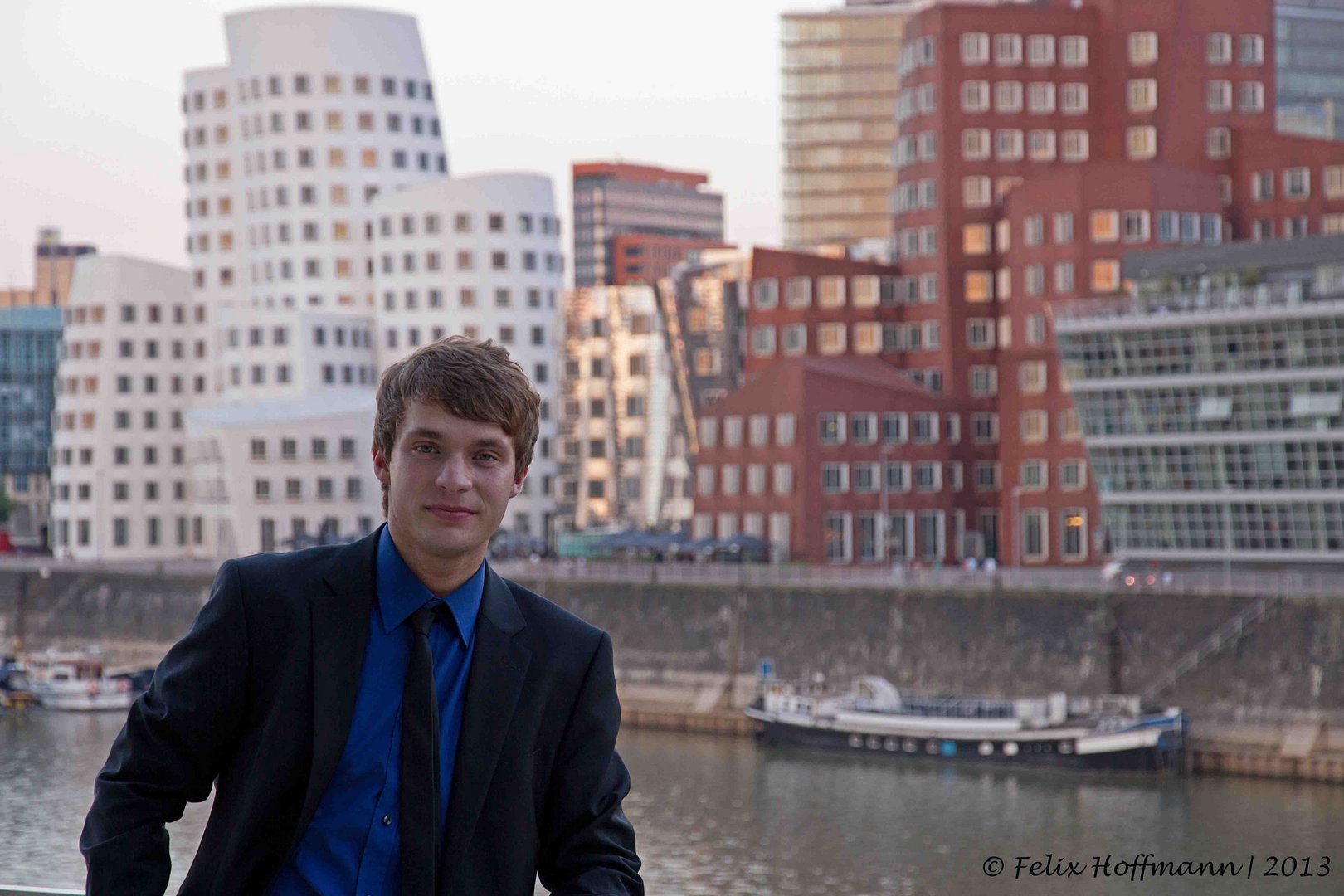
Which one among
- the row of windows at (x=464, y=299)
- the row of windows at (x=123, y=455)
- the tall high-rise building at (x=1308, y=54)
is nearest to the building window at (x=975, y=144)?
the row of windows at (x=464, y=299)

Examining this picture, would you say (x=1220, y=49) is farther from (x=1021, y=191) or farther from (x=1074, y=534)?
(x=1074, y=534)

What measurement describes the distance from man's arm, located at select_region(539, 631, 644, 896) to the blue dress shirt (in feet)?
1.11

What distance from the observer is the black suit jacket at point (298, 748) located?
4793mm

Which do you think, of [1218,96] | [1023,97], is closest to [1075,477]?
[1023,97]

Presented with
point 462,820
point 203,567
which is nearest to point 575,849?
point 462,820

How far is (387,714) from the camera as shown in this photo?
4.88m

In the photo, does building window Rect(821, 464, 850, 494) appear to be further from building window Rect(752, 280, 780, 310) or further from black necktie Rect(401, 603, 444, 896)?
black necktie Rect(401, 603, 444, 896)

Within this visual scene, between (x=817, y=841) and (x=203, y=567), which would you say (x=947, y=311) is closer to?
(x=203, y=567)

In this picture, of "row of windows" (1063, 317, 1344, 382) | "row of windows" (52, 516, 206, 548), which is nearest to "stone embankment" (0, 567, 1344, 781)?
"row of windows" (1063, 317, 1344, 382)

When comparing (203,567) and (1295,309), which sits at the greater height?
(1295,309)

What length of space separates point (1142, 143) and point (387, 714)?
290 feet

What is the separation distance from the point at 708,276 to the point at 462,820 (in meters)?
95.5

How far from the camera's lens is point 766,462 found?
276 feet

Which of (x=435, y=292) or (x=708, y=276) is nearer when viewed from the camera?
(x=708, y=276)
